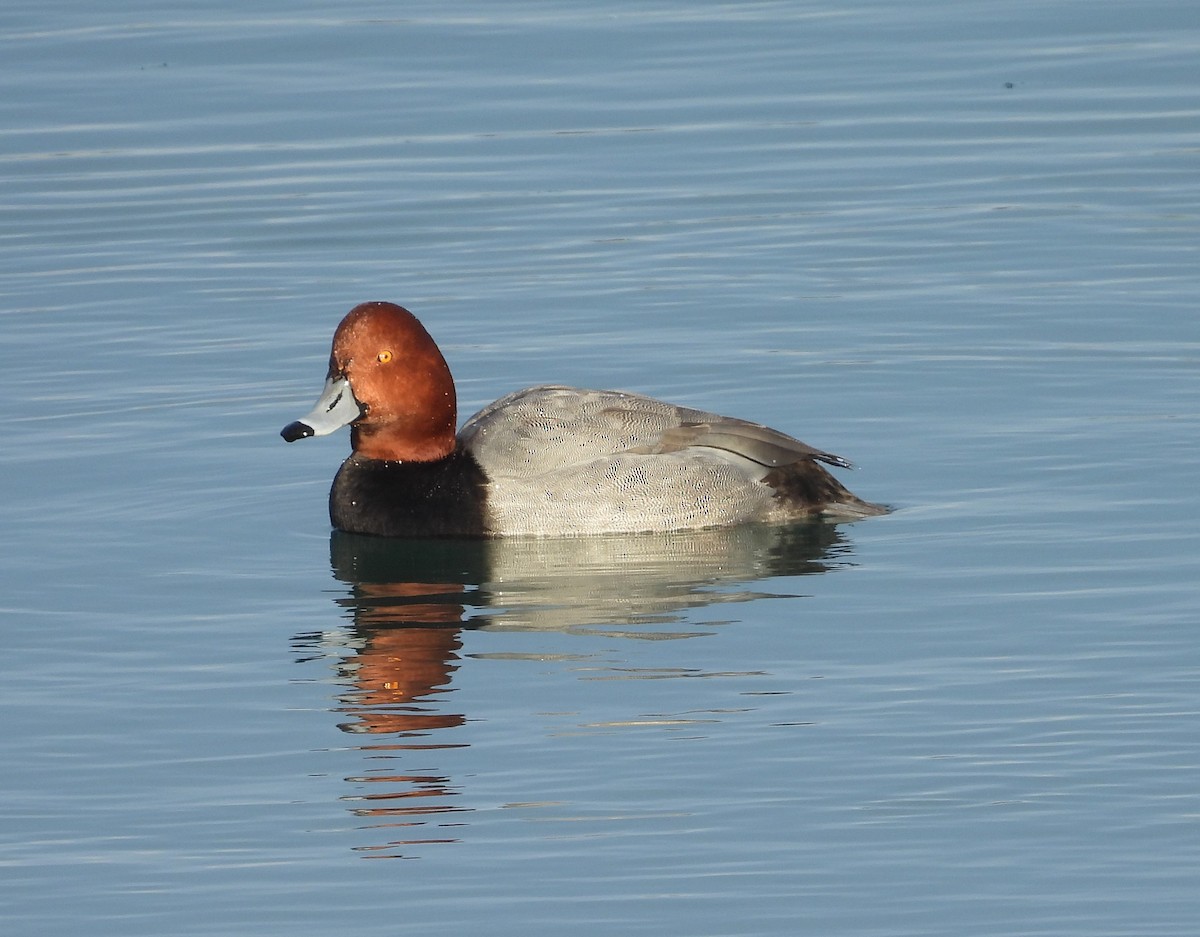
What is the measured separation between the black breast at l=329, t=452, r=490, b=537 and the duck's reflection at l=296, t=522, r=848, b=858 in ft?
0.21

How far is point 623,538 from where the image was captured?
956cm

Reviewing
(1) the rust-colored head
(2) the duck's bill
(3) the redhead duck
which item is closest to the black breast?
(3) the redhead duck

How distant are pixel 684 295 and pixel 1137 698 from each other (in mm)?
6288

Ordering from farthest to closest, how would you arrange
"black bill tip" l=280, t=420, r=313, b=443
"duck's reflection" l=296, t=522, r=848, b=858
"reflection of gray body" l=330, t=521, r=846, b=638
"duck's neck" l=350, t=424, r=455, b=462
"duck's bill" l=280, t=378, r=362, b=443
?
"duck's neck" l=350, t=424, r=455, b=462, "duck's bill" l=280, t=378, r=362, b=443, "black bill tip" l=280, t=420, r=313, b=443, "reflection of gray body" l=330, t=521, r=846, b=638, "duck's reflection" l=296, t=522, r=848, b=858

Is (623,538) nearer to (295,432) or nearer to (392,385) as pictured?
(392,385)

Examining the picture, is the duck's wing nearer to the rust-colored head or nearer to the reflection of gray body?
the rust-colored head

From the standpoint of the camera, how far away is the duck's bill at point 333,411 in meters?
9.63

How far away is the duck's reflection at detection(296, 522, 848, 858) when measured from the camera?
7.04 metres

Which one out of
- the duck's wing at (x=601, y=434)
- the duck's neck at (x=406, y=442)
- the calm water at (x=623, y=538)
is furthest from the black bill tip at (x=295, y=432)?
the duck's wing at (x=601, y=434)

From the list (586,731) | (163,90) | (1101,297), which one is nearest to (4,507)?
(586,731)

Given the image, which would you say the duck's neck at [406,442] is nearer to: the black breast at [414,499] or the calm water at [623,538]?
the black breast at [414,499]

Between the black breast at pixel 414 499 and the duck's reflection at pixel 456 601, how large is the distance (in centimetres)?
7

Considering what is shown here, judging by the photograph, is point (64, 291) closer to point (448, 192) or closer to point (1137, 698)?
point (448, 192)

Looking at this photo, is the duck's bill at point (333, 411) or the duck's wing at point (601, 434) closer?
the duck's wing at point (601, 434)
